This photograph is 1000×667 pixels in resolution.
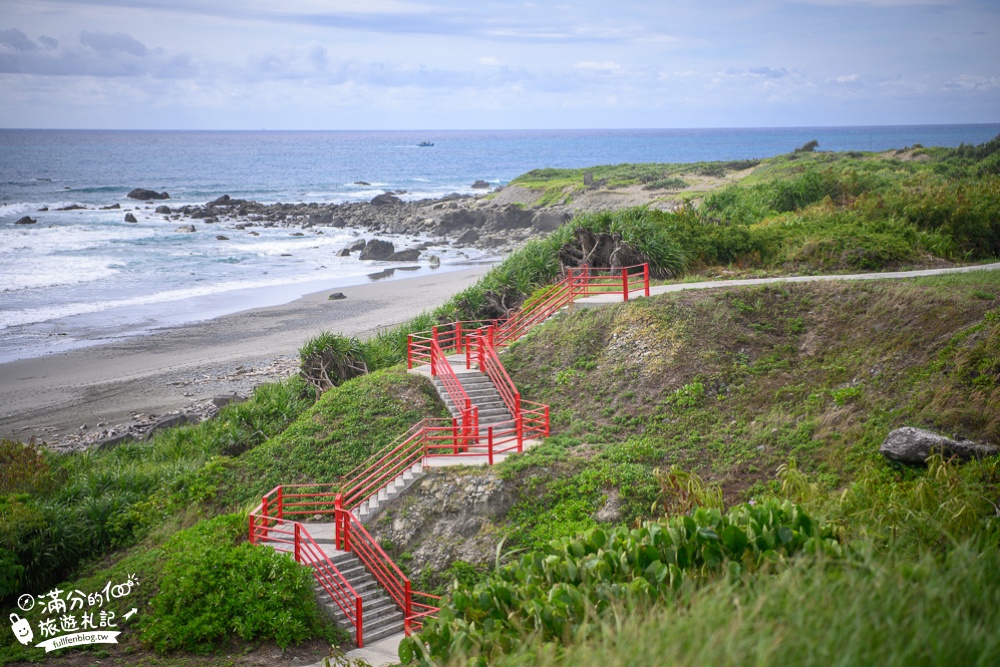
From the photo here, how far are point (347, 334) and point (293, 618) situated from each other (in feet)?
78.9

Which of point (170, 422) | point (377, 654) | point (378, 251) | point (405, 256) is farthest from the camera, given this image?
point (378, 251)

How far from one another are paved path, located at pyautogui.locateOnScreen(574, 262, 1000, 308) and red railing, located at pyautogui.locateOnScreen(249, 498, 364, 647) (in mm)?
11253

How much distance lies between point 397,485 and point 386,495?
323 millimetres

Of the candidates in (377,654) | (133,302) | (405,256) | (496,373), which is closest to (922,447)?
(377,654)

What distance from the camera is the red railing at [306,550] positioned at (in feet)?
53.9

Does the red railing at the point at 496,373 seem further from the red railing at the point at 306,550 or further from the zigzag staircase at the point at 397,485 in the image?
the red railing at the point at 306,550

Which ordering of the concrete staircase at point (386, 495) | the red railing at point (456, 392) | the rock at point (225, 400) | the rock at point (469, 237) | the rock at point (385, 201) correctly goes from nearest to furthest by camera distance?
1. the concrete staircase at point (386, 495)
2. the red railing at point (456, 392)
3. the rock at point (225, 400)
4. the rock at point (469, 237)
5. the rock at point (385, 201)

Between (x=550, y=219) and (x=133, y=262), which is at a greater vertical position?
(x=550, y=219)

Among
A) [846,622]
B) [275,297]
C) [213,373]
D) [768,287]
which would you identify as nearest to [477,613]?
[846,622]

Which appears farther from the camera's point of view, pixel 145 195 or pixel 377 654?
pixel 145 195

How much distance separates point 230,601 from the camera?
52.6 ft

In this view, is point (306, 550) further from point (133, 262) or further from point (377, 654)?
point (133, 262)

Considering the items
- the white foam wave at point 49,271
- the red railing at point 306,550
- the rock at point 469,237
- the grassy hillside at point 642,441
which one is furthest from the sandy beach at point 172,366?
the rock at point 469,237

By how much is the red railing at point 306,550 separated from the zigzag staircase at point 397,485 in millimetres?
20
